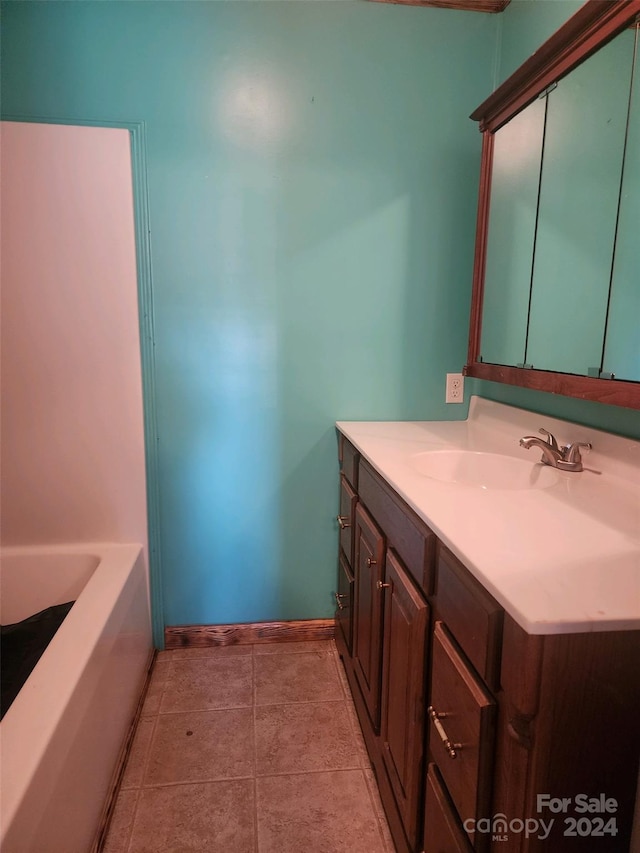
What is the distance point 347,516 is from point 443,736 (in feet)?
3.06

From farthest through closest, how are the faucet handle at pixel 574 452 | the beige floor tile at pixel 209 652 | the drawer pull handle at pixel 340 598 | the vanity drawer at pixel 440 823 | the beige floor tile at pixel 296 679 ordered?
the beige floor tile at pixel 209 652
the drawer pull handle at pixel 340 598
the beige floor tile at pixel 296 679
the faucet handle at pixel 574 452
the vanity drawer at pixel 440 823

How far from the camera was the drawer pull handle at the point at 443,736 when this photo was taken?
2.67ft

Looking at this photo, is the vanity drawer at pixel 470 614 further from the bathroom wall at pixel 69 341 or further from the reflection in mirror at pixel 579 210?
the bathroom wall at pixel 69 341

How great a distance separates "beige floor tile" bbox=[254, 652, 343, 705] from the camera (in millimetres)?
1734

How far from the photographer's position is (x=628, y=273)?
108 centimetres

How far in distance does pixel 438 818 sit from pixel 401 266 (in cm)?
162

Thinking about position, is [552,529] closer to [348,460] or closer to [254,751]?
[348,460]

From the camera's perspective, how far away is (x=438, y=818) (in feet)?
2.96

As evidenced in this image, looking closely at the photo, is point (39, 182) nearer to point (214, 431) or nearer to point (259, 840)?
point (214, 431)

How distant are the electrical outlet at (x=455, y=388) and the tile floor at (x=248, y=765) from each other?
3.62ft

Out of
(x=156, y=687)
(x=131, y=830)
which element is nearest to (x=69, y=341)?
(x=156, y=687)

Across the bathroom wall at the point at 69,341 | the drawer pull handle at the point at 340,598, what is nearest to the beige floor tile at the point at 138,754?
the bathroom wall at the point at 69,341

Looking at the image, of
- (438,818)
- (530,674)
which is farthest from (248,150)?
(438,818)

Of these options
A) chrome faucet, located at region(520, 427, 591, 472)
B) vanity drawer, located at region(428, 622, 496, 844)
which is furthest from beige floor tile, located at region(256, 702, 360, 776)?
chrome faucet, located at region(520, 427, 591, 472)
